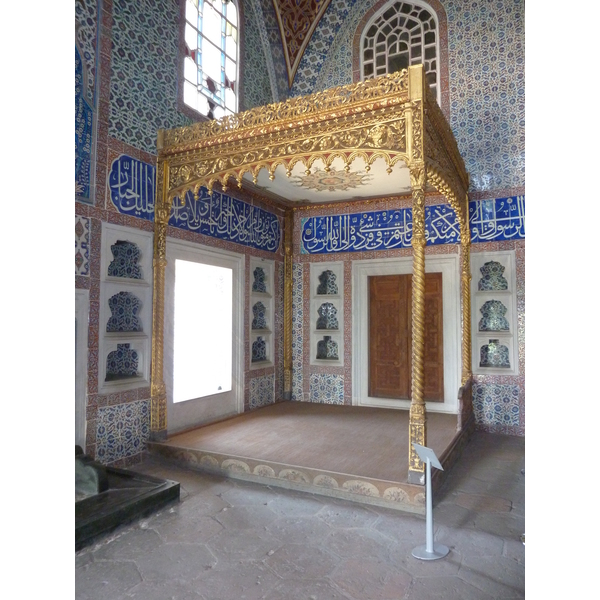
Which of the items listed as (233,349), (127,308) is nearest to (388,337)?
(233,349)

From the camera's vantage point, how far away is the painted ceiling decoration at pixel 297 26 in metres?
6.73

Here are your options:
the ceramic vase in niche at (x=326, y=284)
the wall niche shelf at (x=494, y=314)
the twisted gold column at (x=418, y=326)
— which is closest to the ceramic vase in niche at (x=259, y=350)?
the ceramic vase in niche at (x=326, y=284)

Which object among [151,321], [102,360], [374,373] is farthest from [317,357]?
[102,360]

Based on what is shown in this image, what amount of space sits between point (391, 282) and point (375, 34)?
3493mm

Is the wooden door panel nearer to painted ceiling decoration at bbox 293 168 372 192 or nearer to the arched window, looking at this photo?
painted ceiling decoration at bbox 293 168 372 192

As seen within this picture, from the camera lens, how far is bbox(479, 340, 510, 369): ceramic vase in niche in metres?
5.74

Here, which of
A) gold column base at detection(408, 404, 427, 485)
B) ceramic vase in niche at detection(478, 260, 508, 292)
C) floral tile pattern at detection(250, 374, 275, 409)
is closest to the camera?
gold column base at detection(408, 404, 427, 485)

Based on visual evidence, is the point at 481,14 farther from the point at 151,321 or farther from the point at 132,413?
the point at 132,413

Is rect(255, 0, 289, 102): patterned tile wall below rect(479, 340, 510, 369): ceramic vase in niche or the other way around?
the other way around

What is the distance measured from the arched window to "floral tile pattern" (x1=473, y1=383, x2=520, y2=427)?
176 inches

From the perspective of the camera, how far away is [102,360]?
12.8 feet

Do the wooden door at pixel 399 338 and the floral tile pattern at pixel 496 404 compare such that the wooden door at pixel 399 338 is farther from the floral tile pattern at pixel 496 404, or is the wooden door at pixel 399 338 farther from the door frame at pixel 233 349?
the door frame at pixel 233 349

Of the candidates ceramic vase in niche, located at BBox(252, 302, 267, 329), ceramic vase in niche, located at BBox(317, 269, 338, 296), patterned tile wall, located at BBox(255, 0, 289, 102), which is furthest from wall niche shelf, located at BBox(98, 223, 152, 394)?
patterned tile wall, located at BBox(255, 0, 289, 102)

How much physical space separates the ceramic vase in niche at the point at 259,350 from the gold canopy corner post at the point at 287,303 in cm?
34
